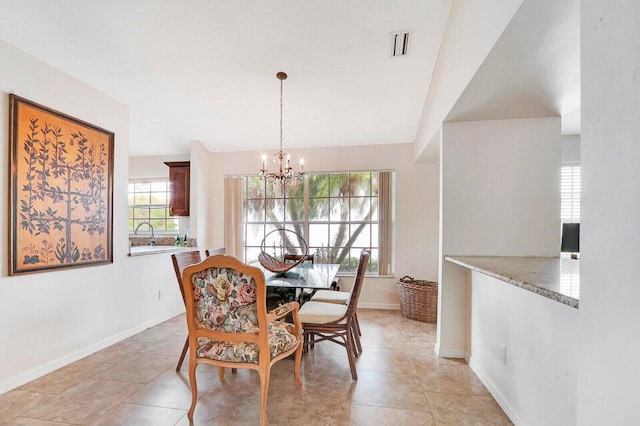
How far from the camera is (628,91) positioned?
679 mm

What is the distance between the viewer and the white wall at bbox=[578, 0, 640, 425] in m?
0.67

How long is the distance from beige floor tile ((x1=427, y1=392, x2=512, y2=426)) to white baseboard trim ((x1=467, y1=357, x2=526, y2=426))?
31 millimetres

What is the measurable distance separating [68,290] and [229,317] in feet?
6.20

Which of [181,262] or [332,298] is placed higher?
[181,262]

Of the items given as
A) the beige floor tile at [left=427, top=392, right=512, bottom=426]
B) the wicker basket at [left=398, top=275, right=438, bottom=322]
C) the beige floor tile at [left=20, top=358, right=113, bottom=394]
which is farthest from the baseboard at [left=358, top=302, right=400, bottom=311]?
the beige floor tile at [left=20, top=358, right=113, bottom=394]

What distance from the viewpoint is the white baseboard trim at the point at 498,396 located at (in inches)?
72.5

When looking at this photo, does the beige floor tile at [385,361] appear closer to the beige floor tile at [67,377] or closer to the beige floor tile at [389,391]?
the beige floor tile at [389,391]

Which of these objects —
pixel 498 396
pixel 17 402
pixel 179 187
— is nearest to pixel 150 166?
pixel 179 187

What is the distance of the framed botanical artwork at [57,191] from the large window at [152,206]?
6.50ft

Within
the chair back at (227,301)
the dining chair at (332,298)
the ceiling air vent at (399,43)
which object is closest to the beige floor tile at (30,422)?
the chair back at (227,301)

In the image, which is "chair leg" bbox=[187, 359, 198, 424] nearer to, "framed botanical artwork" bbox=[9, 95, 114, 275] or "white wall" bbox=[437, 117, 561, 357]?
"framed botanical artwork" bbox=[9, 95, 114, 275]

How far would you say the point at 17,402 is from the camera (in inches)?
79.4

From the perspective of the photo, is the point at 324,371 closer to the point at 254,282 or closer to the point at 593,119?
the point at 254,282

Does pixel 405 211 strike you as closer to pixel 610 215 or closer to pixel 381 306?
pixel 381 306
